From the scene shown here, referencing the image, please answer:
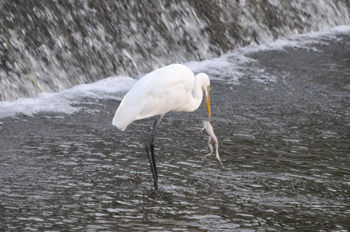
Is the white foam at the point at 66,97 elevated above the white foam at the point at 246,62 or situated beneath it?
elevated above

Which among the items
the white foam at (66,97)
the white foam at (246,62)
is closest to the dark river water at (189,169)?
the white foam at (66,97)

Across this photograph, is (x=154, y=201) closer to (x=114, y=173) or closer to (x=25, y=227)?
(x=114, y=173)

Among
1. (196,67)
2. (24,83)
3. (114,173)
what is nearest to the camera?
(114,173)

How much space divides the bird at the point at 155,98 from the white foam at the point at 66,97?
6.78ft

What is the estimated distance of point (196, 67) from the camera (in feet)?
32.3

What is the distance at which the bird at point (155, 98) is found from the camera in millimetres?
5082

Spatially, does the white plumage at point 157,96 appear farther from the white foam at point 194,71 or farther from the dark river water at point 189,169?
the white foam at point 194,71

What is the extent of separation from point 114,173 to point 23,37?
3.75 meters

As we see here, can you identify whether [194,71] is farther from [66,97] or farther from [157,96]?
[157,96]

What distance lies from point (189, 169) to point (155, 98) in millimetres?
693

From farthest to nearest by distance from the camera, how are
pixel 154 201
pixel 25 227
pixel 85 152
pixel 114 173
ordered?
pixel 85 152 < pixel 114 173 < pixel 154 201 < pixel 25 227

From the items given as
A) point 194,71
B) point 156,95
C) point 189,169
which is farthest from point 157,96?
point 194,71

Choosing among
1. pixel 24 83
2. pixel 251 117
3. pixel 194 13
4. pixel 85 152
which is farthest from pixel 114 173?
pixel 194 13

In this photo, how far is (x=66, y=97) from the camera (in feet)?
25.5
